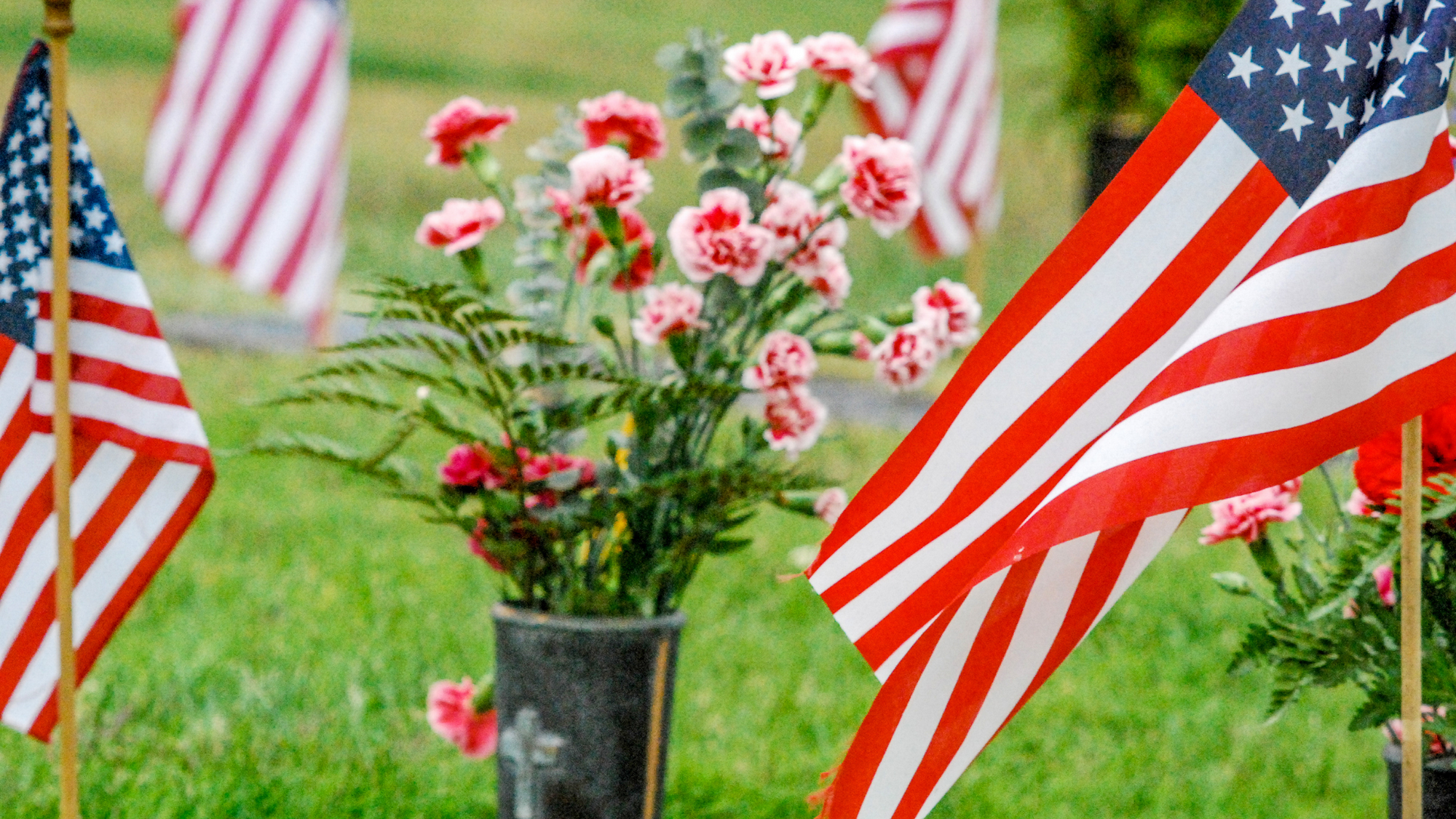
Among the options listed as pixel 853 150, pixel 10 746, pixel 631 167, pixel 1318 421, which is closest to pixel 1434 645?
pixel 1318 421

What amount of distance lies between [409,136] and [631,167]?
631 inches

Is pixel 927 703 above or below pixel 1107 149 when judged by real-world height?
below

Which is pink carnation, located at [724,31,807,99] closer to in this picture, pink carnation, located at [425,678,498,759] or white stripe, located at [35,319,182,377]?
white stripe, located at [35,319,182,377]

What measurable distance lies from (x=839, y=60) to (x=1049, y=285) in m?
0.79

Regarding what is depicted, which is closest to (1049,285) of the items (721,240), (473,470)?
(721,240)

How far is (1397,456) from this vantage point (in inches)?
83.2

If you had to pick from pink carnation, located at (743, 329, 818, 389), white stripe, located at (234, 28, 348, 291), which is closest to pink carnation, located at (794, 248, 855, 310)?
pink carnation, located at (743, 329, 818, 389)

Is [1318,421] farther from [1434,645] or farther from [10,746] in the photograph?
[10,746]

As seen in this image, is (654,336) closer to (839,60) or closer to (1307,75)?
(839,60)

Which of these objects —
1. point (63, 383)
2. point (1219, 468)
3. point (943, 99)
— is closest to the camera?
point (1219, 468)

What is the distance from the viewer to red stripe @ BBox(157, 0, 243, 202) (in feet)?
22.2

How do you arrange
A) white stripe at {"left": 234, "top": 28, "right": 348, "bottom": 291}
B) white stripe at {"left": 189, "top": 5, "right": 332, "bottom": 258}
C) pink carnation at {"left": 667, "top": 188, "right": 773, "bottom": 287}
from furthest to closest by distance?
white stripe at {"left": 234, "top": 28, "right": 348, "bottom": 291}
white stripe at {"left": 189, "top": 5, "right": 332, "bottom": 258}
pink carnation at {"left": 667, "top": 188, "right": 773, "bottom": 287}

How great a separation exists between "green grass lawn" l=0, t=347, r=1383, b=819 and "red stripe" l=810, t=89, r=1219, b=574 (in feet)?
4.63

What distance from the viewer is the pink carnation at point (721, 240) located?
2547mm
